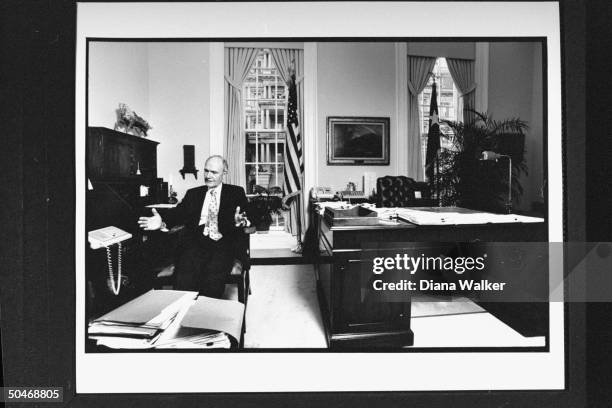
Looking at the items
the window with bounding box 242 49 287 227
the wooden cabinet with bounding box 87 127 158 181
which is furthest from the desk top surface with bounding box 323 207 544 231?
the window with bounding box 242 49 287 227

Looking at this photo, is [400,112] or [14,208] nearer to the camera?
[14,208]

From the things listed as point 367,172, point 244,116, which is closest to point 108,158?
point 244,116

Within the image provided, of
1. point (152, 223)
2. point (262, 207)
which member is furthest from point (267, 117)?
Result: point (152, 223)

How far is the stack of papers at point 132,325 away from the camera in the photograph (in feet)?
3.01

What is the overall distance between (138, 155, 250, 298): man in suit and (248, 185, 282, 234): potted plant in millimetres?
499

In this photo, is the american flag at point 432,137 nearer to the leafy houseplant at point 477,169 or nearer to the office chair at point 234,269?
the leafy houseplant at point 477,169

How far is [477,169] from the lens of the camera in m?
2.03

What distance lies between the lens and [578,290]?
91 cm

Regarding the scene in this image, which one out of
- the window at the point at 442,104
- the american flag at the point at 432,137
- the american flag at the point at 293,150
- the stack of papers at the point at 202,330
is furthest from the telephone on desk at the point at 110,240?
the window at the point at 442,104

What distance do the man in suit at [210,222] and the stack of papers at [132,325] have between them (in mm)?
250

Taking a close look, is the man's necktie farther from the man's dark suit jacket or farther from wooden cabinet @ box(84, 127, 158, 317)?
wooden cabinet @ box(84, 127, 158, 317)

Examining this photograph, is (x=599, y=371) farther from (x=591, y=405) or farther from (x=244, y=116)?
(x=244, y=116)

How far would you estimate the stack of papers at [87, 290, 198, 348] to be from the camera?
917 millimetres

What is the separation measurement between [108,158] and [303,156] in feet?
7.28
